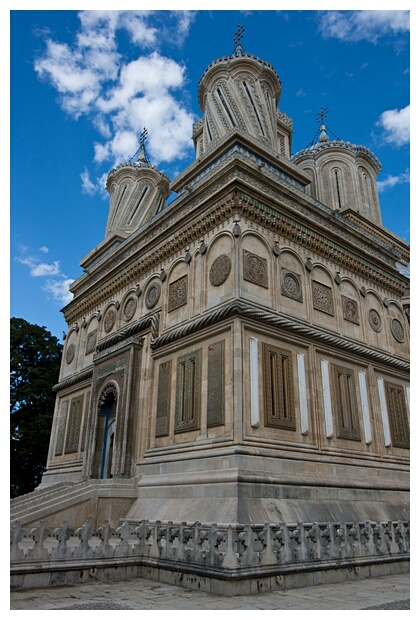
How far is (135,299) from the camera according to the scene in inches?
609

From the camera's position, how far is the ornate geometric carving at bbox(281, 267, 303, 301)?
1252cm

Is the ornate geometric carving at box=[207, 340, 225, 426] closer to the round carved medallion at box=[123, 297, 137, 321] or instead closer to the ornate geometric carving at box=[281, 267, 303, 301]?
the ornate geometric carving at box=[281, 267, 303, 301]

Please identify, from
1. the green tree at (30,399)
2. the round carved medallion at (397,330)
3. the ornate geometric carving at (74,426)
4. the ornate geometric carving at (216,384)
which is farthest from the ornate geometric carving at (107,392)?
the green tree at (30,399)

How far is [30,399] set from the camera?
2450 centimetres

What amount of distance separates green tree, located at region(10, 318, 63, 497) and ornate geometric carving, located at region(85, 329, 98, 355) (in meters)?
8.03

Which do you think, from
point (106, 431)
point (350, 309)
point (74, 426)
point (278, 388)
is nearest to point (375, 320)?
point (350, 309)

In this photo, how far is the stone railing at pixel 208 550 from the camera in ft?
23.4

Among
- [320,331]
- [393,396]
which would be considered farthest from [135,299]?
[393,396]

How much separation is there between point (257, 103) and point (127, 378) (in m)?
10.9

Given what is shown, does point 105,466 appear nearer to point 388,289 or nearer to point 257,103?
point 388,289

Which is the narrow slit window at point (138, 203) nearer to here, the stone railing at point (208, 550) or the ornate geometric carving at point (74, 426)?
the ornate geometric carving at point (74, 426)

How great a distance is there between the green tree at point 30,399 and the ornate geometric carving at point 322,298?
16.3 metres

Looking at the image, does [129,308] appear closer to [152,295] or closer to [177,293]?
[152,295]

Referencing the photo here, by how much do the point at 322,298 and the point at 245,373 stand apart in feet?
14.2
